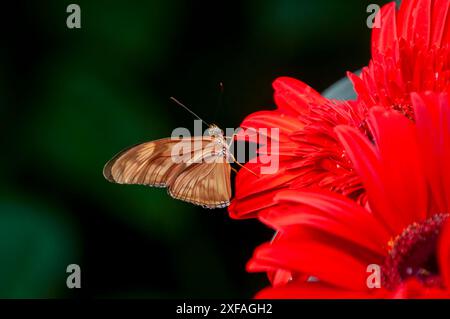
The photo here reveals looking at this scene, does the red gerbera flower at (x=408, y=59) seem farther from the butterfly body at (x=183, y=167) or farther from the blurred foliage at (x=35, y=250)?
the blurred foliage at (x=35, y=250)

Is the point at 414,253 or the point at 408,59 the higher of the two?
the point at 408,59

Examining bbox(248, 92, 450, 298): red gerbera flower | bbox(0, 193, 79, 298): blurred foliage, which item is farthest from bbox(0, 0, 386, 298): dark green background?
bbox(248, 92, 450, 298): red gerbera flower

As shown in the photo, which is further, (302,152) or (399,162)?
(302,152)

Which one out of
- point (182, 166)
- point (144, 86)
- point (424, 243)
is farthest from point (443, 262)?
point (144, 86)

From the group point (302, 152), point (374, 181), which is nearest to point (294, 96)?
point (302, 152)

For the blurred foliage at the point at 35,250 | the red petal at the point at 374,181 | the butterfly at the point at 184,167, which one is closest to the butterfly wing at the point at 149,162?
the butterfly at the point at 184,167

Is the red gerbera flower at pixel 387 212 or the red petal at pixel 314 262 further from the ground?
the red gerbera flower at pixel 387 212

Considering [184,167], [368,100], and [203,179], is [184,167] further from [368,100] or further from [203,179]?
[368,100]

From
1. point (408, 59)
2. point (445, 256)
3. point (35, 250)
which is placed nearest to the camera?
point (445, 256)

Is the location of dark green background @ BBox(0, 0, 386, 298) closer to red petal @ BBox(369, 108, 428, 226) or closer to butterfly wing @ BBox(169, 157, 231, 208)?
butterfly wing @ BBox(169, 157, 231, 208)
